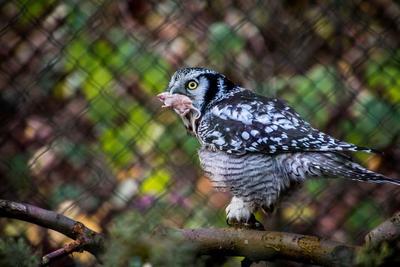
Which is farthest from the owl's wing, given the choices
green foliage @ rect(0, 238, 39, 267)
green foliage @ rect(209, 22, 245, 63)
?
green foliage @ rect(0, 238, 39, 267)

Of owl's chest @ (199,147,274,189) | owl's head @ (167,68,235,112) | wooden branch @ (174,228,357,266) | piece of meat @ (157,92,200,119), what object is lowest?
wooden branch @ (174,228,357,266)

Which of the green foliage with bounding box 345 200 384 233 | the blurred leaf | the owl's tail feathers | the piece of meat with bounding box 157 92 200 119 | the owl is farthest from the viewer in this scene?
the green foliage with bounding box 345 200 384 233

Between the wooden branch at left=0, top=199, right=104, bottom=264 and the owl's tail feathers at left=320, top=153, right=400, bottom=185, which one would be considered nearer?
the wooden branch at left=0, top=199, right=104, bottom=264

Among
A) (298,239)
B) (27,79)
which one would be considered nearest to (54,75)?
(27,79)

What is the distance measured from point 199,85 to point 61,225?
0.88 metres

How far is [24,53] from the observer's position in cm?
236

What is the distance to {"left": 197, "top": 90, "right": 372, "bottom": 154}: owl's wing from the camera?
5.30 ft

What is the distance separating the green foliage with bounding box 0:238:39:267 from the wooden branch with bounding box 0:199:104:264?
0.31m

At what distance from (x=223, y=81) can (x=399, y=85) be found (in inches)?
32.3

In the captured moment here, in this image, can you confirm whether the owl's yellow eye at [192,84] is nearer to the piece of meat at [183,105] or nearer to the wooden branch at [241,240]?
the piece of meat at [183,105]

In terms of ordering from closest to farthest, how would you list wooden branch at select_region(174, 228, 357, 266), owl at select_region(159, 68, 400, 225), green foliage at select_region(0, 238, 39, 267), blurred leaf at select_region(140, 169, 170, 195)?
1. green foliage at select_region(0, 238, 39, 267)
2. wooden branch at select_region(174, 228, 357, 266)
3. owl at select_region(159, 68, 400, 225)
4. blurred leaf at select_region(140, 169, 170, 195)

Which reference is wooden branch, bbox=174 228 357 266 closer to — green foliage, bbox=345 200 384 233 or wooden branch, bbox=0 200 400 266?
wooden branch, bbox=0 200 400 266

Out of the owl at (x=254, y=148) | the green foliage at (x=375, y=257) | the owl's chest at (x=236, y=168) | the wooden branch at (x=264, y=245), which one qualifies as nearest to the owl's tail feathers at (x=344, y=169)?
the owl at (x=254, y=148)

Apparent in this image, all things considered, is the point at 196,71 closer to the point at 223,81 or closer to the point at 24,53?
the point at 223,81
